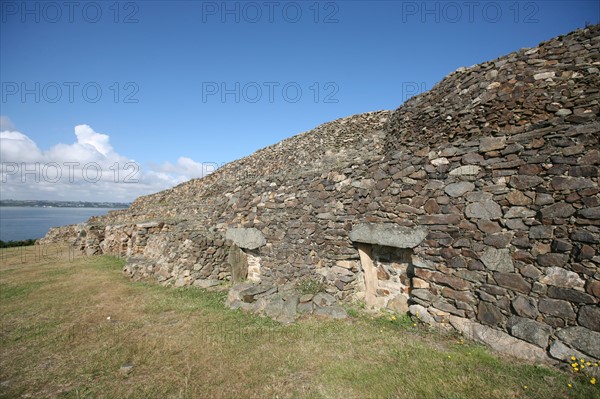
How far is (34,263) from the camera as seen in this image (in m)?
15.7

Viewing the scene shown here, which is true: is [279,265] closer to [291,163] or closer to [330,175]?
[330,175]

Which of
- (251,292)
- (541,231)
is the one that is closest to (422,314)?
(541,231)

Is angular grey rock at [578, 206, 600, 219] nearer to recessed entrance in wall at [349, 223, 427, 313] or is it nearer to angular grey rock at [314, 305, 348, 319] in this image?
recessed entrance in wall at [349, 223, 427, 313]

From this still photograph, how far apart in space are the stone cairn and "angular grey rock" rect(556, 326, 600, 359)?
0.01 m

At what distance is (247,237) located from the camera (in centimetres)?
952

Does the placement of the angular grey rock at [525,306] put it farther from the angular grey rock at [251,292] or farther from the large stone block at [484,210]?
the angular grey rock at [251,292]

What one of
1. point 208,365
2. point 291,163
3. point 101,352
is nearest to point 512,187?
point 208,365

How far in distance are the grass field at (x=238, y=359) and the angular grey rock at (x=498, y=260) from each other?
1.42m

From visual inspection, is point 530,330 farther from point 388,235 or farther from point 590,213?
point 388,235

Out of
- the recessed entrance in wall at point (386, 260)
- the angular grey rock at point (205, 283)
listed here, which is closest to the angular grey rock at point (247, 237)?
the angular grey rock at point (205, 283)

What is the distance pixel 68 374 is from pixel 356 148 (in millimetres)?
12772

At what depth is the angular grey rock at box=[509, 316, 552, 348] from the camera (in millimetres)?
4211

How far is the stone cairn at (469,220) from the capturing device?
4.23 metres

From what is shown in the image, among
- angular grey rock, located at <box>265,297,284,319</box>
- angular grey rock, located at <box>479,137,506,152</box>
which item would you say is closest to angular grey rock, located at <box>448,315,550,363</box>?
angular grey rock, located at <box>479,137,506,152</box>
